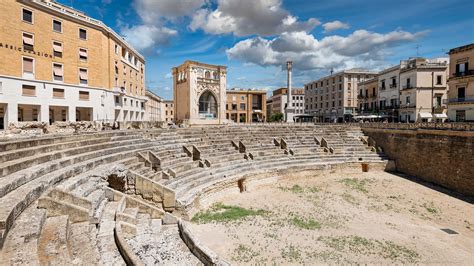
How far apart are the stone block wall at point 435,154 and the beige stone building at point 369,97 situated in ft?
68.4

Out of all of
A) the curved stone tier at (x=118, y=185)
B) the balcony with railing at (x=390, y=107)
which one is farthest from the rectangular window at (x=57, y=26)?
the balcony with railing at (x=390, y=107)

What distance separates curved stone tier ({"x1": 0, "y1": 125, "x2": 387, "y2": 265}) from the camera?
199 inches

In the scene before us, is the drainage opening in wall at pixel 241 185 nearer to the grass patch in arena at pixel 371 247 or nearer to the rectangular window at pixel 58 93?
the grass patch in arena at pixel 371 247

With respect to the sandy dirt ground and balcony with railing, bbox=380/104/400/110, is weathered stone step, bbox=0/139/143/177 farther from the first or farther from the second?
balcony with railing, bbox=380/104/400/110

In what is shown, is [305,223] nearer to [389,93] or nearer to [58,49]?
[58,49]

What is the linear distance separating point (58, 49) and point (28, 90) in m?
4.59

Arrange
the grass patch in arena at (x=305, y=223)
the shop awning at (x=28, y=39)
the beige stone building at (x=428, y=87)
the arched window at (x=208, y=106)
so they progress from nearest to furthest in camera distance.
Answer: the grass patch in arena at (x=305, y=223)
the shop awning at (x=28, y=39)
the beige stone building at (x=428, y=87)
the arched window at (x=208, y=106)

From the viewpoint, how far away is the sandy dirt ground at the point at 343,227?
8.65 m

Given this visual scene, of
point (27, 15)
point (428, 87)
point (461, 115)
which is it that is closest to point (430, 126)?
point (461, 115)

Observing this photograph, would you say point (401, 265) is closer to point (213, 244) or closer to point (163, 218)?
point (213, 244)

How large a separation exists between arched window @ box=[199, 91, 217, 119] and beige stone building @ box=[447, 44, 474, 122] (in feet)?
100

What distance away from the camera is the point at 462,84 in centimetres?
2789

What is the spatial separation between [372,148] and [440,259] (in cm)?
1830

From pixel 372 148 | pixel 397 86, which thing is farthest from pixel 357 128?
pixel 397 86
